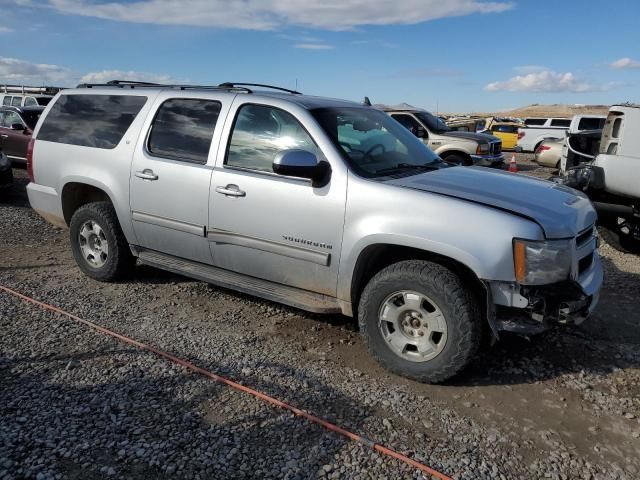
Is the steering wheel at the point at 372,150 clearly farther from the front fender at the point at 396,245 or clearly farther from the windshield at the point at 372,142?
the front fender at the point at 396,245

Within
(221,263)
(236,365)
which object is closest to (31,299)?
(221,263)

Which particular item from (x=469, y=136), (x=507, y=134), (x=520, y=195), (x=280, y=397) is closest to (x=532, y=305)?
(x=520, y=195)

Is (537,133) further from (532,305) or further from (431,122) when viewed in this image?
(532,305)

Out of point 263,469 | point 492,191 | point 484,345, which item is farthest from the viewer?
point 484,345

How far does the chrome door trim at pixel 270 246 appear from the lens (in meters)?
3.82

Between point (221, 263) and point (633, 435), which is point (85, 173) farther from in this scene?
point (633, 435)

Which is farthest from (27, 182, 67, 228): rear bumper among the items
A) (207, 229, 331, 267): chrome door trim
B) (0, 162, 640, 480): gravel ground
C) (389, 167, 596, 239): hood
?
(389, 167, 596, 239): hood

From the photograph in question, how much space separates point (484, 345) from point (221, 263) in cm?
217

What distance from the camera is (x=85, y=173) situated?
508cm

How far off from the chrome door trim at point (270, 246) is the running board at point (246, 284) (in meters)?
0.30

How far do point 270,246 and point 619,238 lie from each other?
505cm

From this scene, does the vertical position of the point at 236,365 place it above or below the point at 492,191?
below

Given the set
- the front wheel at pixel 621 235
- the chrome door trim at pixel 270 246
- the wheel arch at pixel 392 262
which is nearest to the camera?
the wheel arch at pixel 392 262

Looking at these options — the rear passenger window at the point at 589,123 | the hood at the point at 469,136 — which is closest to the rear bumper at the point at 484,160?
the hood at the point at 469,136
